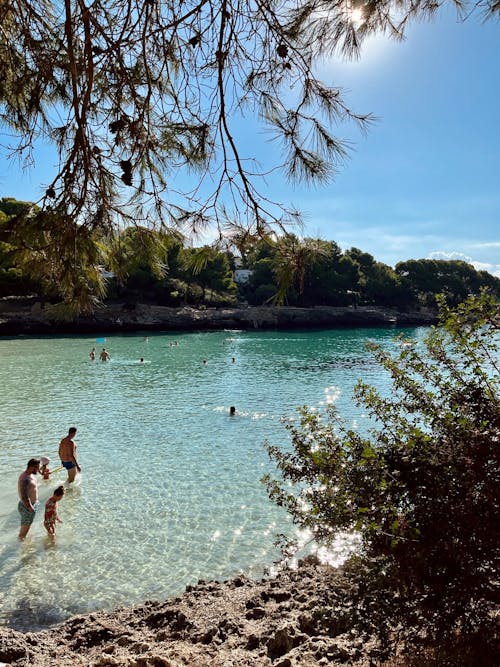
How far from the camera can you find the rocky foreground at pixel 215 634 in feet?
13.1

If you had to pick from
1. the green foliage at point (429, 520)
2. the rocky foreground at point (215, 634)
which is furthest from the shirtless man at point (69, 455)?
the green foliage at point (429, 520)

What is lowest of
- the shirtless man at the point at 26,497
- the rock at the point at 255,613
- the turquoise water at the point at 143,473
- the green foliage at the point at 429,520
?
the turquoise water at the point at 143,473

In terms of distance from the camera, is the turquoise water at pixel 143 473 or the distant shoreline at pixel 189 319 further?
the distant shoreline at pixel 189 319

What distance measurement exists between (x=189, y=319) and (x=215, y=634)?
172 ft

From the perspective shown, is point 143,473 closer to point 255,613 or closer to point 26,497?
point 26,497

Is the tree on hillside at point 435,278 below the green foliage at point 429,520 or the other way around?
the other way around

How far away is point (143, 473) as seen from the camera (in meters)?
11.5

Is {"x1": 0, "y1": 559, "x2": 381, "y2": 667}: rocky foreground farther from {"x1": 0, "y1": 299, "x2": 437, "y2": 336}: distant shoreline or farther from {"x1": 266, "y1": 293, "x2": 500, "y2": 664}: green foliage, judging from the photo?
{"x1": 0, "y1": 299, "x2": 437, "y2": 336}: distant shoreline

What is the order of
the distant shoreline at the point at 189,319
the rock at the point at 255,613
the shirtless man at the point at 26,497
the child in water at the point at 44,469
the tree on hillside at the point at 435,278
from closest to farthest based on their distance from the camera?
the rock at the point at 255,613, the shirtless man at the point at 26,497, the child in water at the point at 44,469, the distant shoreline at the point at 189,319, the tree on hillside at the point at 435,278

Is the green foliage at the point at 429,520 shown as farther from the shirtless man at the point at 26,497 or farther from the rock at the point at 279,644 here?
the shirtless man at the point at 26,497

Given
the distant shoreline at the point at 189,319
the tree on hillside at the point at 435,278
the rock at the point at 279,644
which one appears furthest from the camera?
the tree on hillside at the point at 435,278

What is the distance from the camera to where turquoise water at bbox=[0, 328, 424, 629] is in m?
6.89

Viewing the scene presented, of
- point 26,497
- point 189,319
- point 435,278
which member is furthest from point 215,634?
point 435,278

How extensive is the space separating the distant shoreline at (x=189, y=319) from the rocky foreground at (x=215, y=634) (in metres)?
33.5
